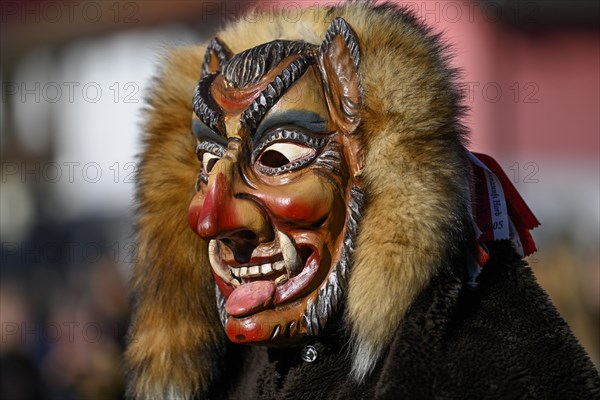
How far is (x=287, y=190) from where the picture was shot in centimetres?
194

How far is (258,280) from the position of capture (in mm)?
2016

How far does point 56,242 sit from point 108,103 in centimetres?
226

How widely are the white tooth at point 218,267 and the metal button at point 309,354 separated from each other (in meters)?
0.24

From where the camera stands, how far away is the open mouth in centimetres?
195

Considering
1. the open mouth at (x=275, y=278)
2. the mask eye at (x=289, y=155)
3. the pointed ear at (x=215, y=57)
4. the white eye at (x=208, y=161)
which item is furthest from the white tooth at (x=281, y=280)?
the pointed ear at (x=215, y=57)

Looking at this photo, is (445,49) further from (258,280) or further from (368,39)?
(258,280)

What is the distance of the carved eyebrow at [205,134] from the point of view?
2.07m

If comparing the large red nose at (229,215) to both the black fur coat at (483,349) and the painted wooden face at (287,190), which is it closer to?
the painted wooden face at (287,190)

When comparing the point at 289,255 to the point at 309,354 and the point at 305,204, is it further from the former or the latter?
the point at 309,354

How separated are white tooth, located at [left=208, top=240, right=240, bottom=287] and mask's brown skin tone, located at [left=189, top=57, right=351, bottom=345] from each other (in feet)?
0.22

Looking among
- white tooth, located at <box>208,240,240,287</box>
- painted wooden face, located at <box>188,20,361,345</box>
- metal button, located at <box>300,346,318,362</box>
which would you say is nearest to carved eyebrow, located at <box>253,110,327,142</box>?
painted wooden face, located at <box>188,20,361,345</box>

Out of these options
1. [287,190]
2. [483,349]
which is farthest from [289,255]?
[483,349]

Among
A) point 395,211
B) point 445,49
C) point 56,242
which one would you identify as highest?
point 445,49

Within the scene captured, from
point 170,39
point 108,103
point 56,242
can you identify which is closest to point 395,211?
point 170,39
